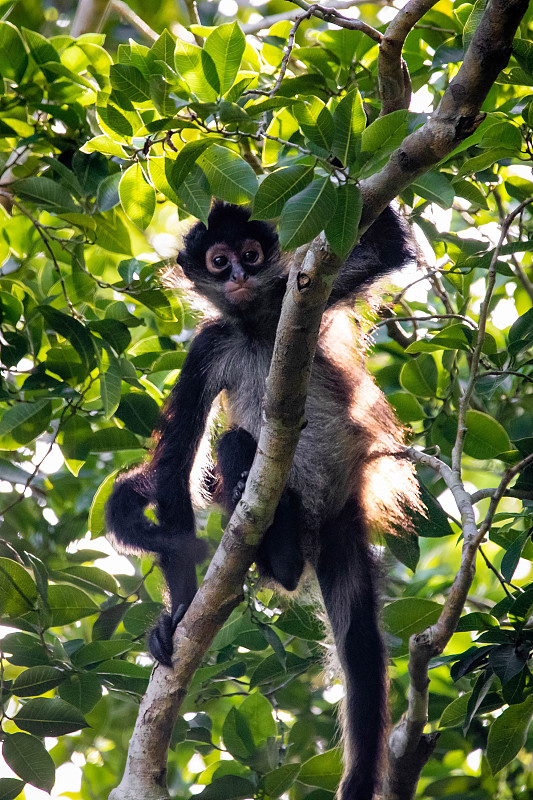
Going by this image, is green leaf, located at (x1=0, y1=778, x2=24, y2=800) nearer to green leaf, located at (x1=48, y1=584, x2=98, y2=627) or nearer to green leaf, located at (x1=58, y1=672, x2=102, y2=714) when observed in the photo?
green leaf, located at (x1=58, y1=672, x2=102, y2=714)

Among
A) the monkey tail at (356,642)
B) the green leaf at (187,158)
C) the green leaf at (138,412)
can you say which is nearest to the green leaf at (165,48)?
the green leaf at (187,158)

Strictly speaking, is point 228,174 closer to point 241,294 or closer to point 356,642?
point 241,294

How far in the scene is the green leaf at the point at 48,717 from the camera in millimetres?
3029

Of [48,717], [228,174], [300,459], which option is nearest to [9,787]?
[48,717]

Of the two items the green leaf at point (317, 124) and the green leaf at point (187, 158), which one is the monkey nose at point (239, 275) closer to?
the green leaf at point (187, 158)

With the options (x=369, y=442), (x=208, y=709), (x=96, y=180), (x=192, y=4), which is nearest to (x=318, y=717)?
(x=208, y=709)

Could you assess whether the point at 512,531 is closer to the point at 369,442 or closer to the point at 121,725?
the point at 369,442

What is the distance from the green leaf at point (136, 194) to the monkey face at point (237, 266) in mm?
919

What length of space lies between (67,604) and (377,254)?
1951 mm

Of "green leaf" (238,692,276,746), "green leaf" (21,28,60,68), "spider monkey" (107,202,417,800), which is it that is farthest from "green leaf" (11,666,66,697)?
"green leaf" (21,28,60,68)

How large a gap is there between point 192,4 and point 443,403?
8.46ft

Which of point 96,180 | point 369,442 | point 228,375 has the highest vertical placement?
point 96,180

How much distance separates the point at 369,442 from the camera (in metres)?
3.90

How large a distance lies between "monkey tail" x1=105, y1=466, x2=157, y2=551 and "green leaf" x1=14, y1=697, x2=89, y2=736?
98 centimetres
